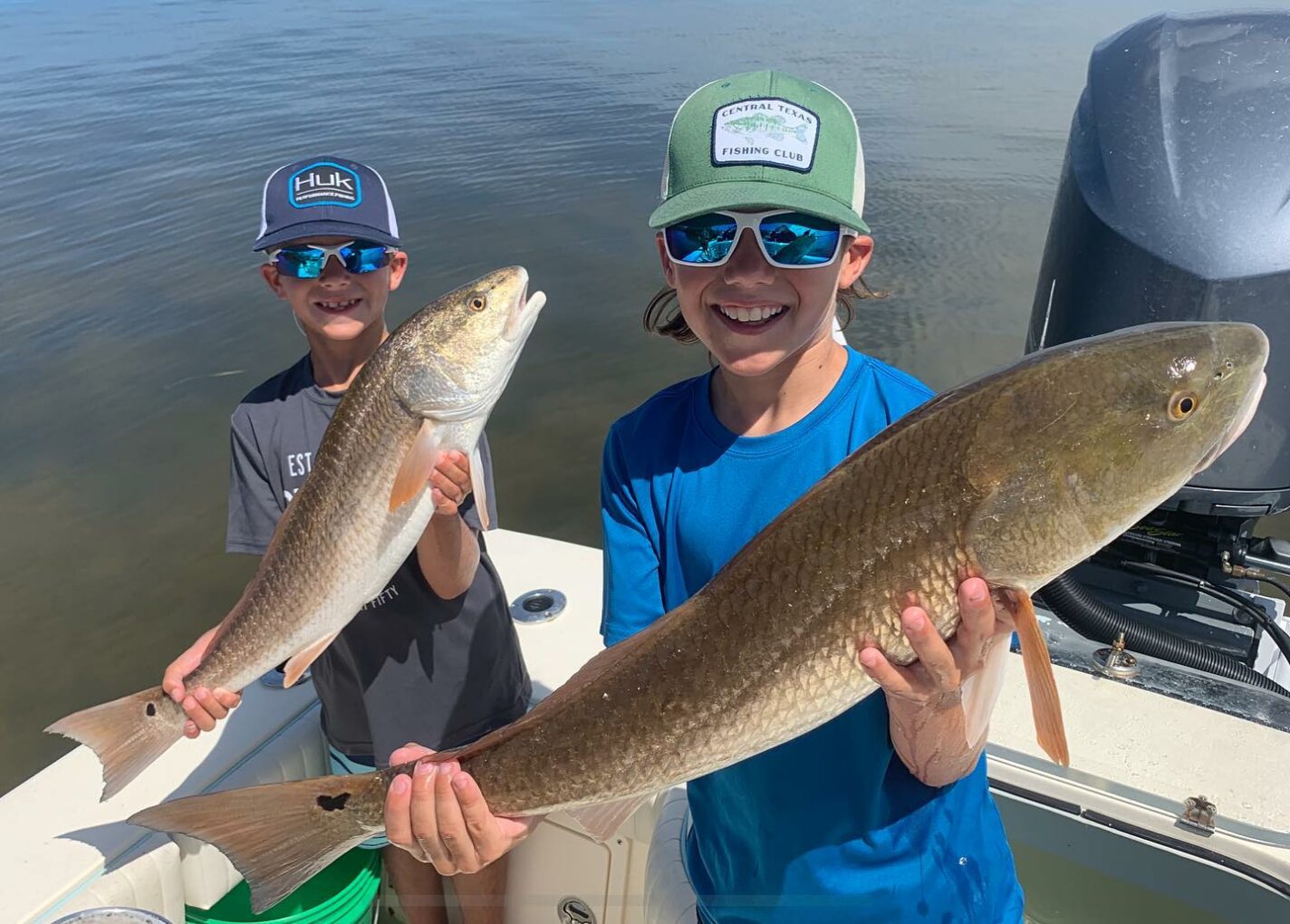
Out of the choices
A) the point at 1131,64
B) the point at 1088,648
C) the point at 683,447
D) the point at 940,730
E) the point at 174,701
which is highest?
the point at 1131,64

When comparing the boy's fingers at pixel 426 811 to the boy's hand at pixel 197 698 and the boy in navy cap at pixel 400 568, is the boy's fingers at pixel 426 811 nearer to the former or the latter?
the boy in navy cap at pixel 400 568

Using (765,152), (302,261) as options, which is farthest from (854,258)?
(302,261)

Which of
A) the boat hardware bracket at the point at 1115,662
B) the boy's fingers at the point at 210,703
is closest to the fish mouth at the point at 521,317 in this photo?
the boy's fingers at the point at 210,703

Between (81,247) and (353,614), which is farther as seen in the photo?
(81,247)

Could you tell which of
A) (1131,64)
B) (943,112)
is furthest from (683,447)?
(943,112)

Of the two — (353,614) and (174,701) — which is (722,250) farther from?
(174,701)

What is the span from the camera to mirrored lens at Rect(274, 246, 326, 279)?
2969mm

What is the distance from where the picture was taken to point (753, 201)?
5.76 ft

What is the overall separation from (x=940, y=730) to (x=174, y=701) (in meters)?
2.30

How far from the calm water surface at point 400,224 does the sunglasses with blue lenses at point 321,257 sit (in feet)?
15.3

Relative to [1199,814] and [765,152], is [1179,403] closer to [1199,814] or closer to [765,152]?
[765,152]

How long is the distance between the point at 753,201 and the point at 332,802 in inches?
63.2

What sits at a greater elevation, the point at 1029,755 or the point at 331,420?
the point at 331,420

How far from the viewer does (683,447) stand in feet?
6.73
